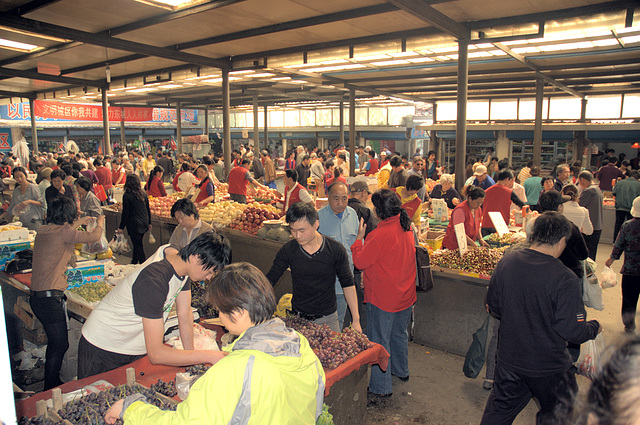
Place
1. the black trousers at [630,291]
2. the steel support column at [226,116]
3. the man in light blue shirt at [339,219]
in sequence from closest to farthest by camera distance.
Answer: the man in light blue shirt at [339,219] → the black trousers at [630,291] → the steel support column at [226,116]

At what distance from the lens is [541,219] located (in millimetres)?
2766

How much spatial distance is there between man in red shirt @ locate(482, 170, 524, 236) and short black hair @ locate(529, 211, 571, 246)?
4576 millimetres

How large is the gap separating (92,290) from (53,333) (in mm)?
606

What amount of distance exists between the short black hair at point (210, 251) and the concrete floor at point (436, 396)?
224cm

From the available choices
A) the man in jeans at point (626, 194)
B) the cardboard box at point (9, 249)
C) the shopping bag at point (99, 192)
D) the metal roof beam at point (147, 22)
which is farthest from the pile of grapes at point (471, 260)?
the shopping bag at point (99, 192)

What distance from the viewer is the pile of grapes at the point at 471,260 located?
500 centimetres

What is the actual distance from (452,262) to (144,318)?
3597 millimetres

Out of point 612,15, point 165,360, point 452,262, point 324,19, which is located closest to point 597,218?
point 612,15

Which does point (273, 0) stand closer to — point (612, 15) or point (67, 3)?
point (67, 3)

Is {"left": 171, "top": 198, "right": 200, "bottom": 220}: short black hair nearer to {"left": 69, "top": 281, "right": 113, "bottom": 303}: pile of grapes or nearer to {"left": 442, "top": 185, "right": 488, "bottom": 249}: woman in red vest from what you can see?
{"left": 69, "top": 281, "right": 113, "bottom": 303}: pile of grapes

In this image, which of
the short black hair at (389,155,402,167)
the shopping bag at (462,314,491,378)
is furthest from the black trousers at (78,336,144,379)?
the short black hair at (389,155,402,167)

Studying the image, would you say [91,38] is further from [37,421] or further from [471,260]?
[37,421]

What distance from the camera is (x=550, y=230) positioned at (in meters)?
2.71

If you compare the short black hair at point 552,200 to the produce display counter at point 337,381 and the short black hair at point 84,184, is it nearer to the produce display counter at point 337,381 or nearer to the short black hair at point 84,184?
the produce display counter at point 337,381
